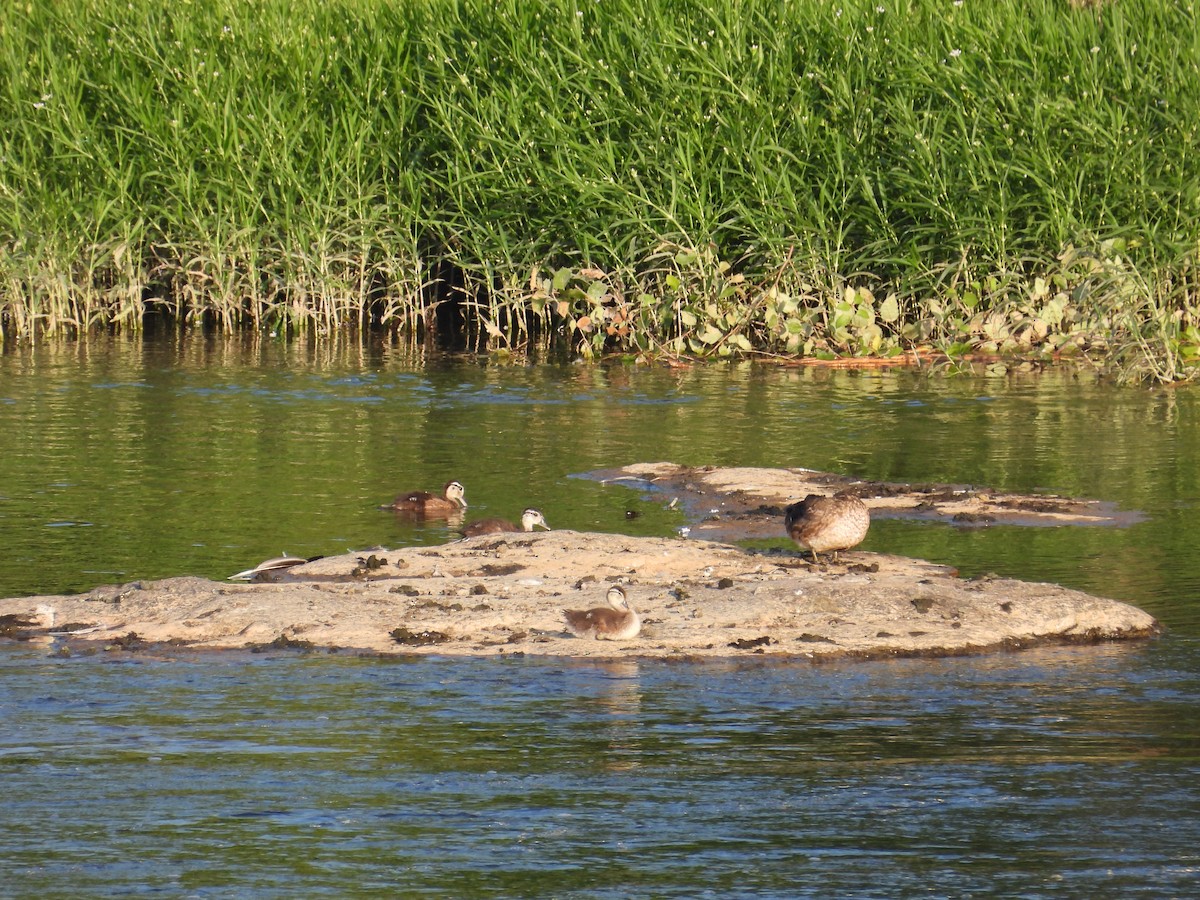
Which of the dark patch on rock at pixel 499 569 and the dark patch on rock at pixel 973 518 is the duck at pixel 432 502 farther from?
the dark patch on rock at pixel 973 518

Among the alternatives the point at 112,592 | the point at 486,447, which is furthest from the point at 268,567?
the point at 486,447

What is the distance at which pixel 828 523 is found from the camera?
364 inches

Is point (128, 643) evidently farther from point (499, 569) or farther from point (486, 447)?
point (486, 447)

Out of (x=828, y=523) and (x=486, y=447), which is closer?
(x=828, y=523)

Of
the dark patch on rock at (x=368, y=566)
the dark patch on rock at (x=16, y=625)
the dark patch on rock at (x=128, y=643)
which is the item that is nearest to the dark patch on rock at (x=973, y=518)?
the dark patch on rock at (x=368, y=566)

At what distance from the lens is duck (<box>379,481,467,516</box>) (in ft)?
37.7

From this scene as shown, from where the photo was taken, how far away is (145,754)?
6.66 meters

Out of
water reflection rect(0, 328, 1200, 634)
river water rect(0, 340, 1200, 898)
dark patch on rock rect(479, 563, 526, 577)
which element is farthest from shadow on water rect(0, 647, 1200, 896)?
water reflection rect(0, 328, 1200, 634)

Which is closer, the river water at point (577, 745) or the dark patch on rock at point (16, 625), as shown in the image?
the river water at point (577, 745)

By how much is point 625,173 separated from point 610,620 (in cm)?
1126

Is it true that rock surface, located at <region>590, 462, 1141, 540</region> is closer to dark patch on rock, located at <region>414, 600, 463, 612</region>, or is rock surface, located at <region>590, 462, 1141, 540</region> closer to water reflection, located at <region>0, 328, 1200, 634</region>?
water reflection, located at <region>0, 328, 1200, 634</region>

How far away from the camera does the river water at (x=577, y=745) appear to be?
5.61 meters

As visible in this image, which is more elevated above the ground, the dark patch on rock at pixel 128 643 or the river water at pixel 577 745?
the dark patch on rock at pixel 128 643

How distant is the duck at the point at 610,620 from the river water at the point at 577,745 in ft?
0.68
